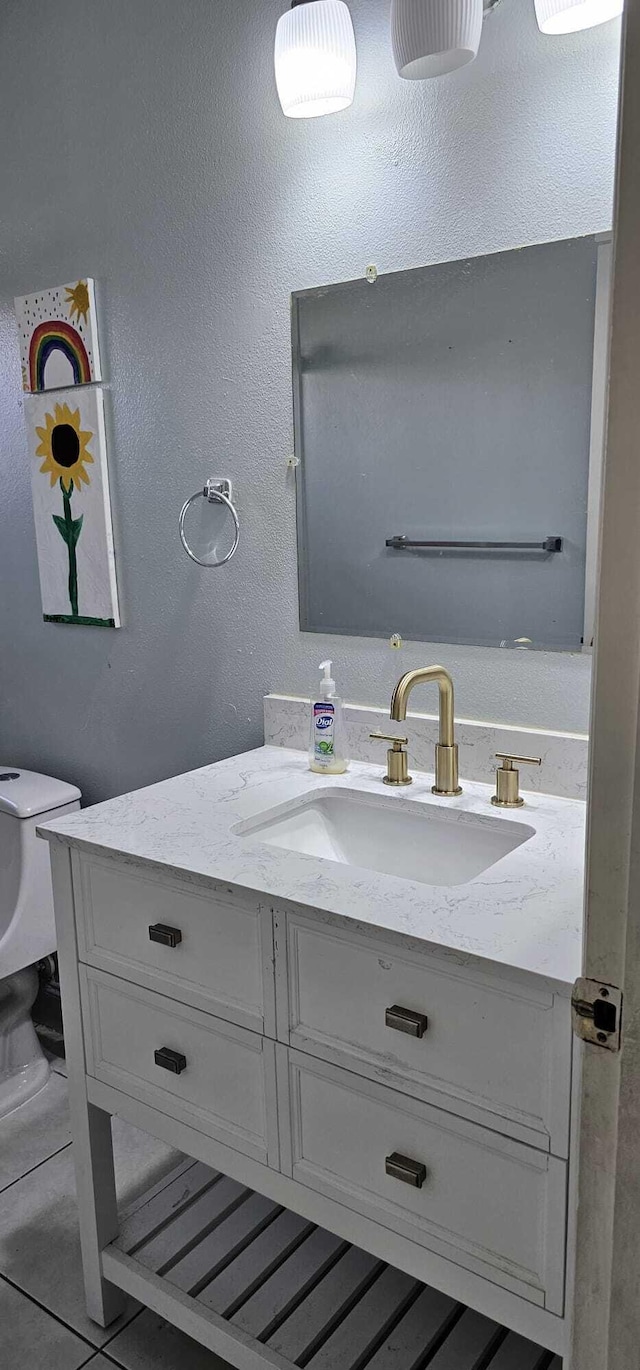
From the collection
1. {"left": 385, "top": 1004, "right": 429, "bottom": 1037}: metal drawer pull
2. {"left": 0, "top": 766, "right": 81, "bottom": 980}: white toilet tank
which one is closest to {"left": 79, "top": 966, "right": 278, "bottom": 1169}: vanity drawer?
{"left": 385, "top": 1004, "right": 429, "bottom": 1037}: metal drawer pull

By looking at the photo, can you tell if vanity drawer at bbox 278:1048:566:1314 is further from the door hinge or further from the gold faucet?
the gold faucet

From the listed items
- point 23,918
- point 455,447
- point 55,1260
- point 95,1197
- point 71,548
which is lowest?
point 55,1260

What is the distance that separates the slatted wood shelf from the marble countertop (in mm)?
672

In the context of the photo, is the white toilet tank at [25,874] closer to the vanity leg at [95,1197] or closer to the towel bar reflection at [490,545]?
the vanity leg at [95,1197]

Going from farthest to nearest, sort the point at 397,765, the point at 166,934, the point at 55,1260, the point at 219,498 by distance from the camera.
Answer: the point at 219,498
the point at 55,1260
the point at 397,765
the point at 166,934

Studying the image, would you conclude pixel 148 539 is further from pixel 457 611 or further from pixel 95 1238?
pixel 95 1238

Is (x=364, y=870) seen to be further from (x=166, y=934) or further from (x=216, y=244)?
(x=216, y=244)

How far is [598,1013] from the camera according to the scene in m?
0.71

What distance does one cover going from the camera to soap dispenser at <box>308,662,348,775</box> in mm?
1593

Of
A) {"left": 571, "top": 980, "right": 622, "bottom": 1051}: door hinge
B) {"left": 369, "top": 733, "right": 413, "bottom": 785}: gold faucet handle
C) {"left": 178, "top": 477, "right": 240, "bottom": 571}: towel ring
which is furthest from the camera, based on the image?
{"left": 178, "top": 477, "right": 240, "bottom": 571}: towel ring

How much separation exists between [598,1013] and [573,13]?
1237 millimetres

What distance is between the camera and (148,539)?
195cm

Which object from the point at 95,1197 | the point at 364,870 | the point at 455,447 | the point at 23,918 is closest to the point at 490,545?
the point at 455,447

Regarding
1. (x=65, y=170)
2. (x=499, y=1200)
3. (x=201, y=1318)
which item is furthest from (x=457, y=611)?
(x=65, y=170)
